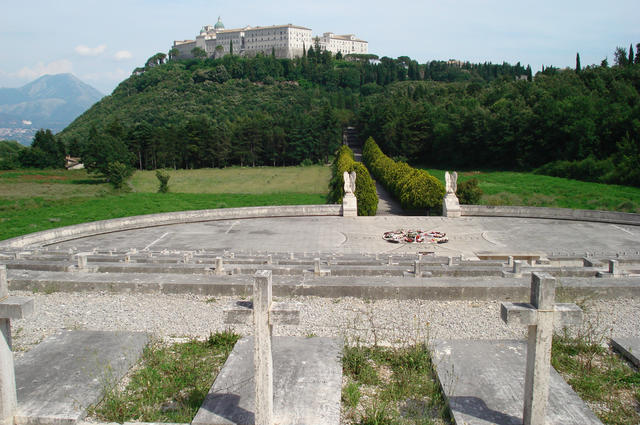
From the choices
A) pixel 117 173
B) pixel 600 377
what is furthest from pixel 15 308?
pixel 117 173

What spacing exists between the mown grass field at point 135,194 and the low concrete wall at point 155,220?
5.17 metres

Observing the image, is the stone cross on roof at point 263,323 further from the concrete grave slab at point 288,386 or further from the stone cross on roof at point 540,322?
the stone cross on roof at point 540,322

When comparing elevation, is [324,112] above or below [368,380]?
above

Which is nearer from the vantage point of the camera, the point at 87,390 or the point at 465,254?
the point at 87,390

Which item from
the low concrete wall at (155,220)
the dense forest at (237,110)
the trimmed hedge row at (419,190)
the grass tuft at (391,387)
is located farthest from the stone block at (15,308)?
the dense forest at (237,110)

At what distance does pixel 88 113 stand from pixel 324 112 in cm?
6960

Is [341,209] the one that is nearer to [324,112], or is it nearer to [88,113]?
[324,112]

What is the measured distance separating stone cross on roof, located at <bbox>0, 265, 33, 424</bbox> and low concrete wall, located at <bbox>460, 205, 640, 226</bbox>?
22977 millimetres

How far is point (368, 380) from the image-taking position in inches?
261

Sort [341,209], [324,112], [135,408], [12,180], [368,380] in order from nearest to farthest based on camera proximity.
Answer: [135,408]
[368,380]
[341,209]
[12,180]
[324,112]

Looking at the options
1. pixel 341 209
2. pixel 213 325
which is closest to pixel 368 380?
pixel 213 325

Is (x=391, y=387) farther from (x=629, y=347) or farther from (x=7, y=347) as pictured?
(x=7, y=347)

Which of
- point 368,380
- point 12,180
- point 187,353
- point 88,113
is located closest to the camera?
point 368,380

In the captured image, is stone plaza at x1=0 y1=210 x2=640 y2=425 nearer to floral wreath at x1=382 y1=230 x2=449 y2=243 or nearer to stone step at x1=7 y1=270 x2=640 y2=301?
stone step at x1=7 y1=270 x2=640 y2=301
